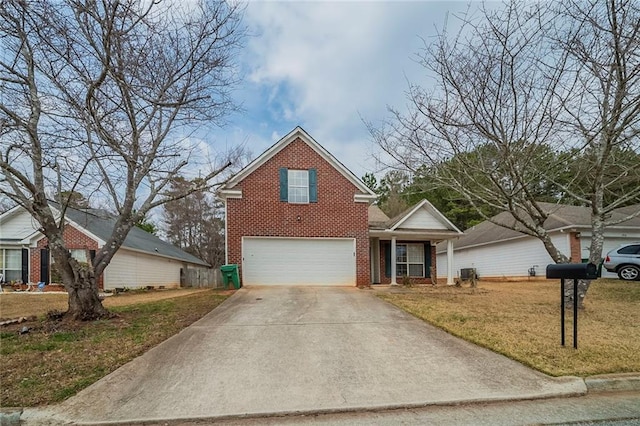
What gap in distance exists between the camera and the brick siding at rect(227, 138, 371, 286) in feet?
→ 51.1

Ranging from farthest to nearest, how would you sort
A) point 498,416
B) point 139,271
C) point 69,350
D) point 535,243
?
point 139,271, point 535,243, point 69,350, point 498,416

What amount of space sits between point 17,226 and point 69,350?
16.5 metres

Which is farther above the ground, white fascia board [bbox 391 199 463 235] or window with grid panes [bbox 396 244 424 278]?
white fascia board [bbox 391 199 463 235]

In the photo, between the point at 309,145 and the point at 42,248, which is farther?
the point at 42,248

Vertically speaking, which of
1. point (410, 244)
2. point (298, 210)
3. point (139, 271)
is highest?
point (298, 210)

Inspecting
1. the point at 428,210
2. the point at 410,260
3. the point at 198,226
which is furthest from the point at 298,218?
the point at 198,226

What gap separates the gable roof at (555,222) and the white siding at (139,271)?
54.7ft

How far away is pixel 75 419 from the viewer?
433 centimetres

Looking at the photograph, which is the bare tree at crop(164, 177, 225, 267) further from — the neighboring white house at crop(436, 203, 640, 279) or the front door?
the neighboring white house at crop(436, 203, 640, 279)

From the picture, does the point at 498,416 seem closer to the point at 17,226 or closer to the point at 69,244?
the point at 69,244

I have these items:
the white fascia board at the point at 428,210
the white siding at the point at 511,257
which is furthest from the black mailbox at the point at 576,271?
the white siding at the point at 511,257

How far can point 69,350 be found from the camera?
6570 mm

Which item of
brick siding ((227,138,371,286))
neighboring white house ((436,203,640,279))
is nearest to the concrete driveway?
brick siding ((227,138,371,286))

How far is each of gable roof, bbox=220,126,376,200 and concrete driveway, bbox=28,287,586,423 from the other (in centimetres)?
827
